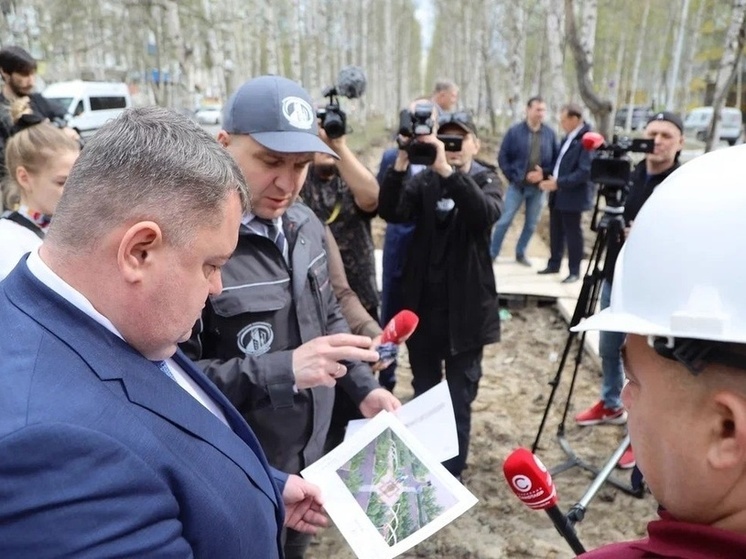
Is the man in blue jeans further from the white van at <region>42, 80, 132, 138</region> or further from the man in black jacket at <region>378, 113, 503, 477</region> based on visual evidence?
the white van at <region>42, 80, 132, 138</region>

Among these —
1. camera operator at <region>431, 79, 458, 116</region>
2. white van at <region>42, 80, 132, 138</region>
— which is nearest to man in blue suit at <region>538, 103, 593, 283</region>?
camera operator at <region>431, 79, 458, 116</region>

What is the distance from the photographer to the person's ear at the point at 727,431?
2.41 ft

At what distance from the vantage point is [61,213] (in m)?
0.93

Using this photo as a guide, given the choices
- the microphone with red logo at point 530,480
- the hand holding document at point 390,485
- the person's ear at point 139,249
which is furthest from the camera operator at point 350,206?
the person's ear at point 139,249

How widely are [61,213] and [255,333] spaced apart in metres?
0.87

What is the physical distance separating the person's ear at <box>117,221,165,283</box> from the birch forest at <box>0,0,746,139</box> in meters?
8.70

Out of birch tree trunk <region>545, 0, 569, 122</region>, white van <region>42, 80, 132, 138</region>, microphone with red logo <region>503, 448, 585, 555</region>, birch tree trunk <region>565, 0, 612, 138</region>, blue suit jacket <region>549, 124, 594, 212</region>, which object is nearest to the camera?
microphone with red logo <region>503, 448, 585, 555</region>

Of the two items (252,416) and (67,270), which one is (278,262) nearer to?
(252,416)

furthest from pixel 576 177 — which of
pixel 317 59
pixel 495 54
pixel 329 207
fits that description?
pixel 495 54

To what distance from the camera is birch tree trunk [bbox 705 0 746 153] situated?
8.16 metres

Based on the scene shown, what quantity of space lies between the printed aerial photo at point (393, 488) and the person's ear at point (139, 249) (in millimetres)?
949

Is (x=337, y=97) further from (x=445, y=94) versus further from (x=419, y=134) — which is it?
(x=445, y=94)

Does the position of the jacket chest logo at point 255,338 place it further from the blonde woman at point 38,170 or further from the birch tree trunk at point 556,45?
the birch tree trunk at point 556,45

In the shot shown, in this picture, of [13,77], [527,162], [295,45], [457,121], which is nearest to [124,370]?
[457,121]
